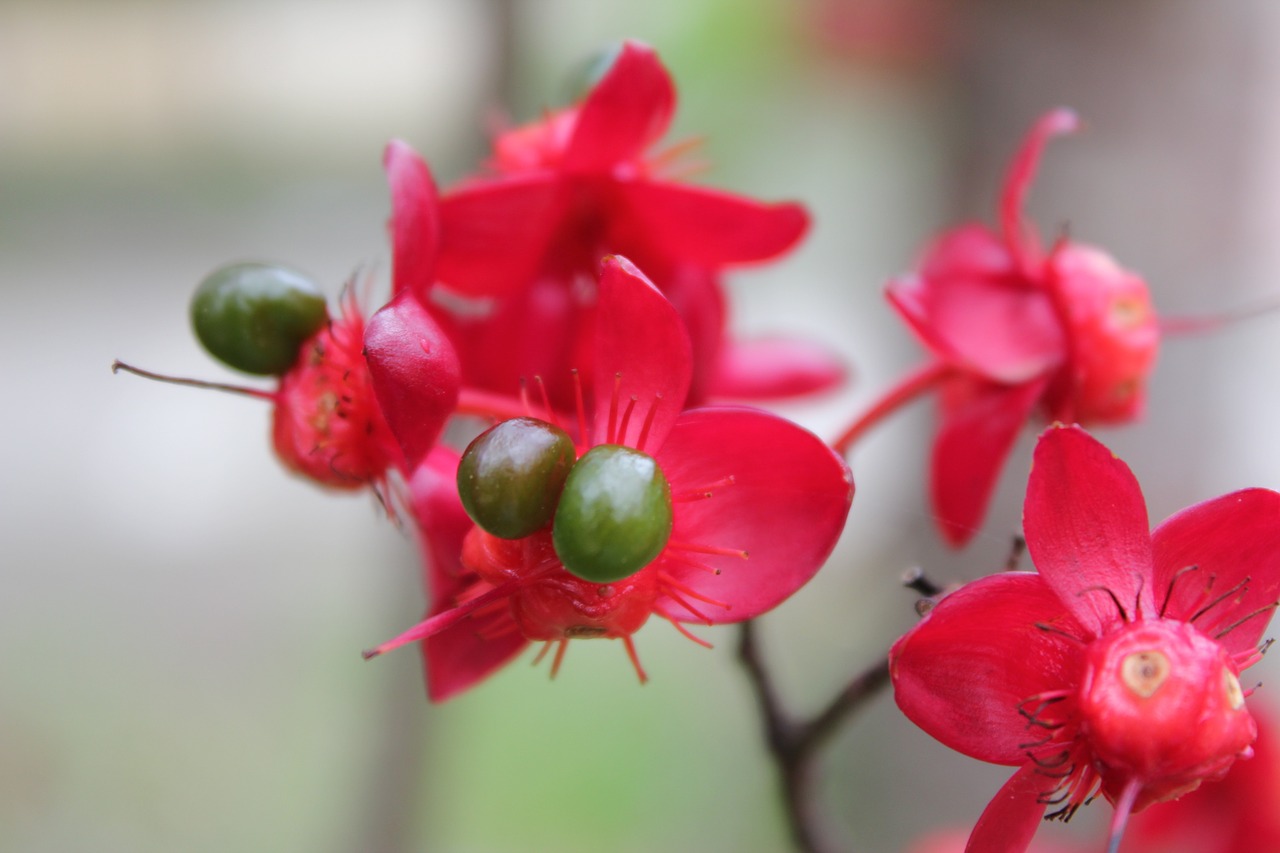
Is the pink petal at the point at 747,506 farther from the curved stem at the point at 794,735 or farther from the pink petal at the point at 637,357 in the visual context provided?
the curved stem at the point at 794,735

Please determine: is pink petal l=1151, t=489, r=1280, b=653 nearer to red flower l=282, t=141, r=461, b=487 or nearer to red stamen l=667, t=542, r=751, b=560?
red stamen l=667, t=542, r=751, b=560

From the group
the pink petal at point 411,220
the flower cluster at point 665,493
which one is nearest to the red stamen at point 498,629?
the flower cluster at point 665,493

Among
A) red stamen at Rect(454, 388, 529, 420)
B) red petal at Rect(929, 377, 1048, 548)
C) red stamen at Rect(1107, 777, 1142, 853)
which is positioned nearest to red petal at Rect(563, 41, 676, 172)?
red stamen at Rect(454, 388, 529, 420)

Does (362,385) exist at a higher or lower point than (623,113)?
lower

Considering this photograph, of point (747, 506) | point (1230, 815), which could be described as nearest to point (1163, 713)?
point (747, 506)

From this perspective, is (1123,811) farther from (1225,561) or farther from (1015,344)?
(1015,344)

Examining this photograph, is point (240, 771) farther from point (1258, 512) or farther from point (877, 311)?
point (1258, 512)
